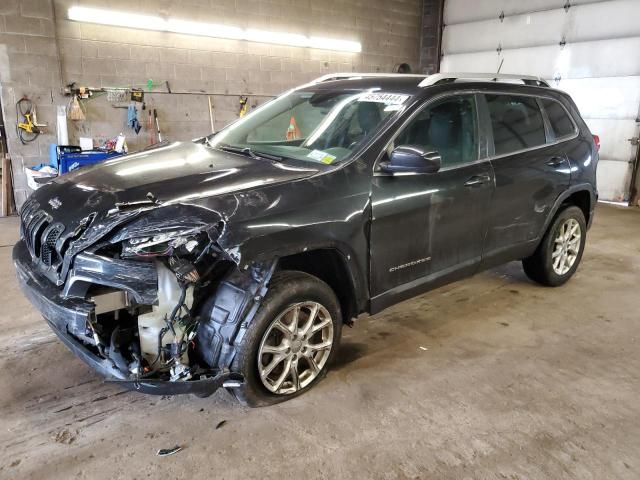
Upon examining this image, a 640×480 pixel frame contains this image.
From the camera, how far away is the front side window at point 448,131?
2869 mm

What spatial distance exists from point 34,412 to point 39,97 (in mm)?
5528

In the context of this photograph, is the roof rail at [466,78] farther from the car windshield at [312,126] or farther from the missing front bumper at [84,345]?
the missing front bumper at [84,345]

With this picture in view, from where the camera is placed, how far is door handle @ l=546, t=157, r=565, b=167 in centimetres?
369

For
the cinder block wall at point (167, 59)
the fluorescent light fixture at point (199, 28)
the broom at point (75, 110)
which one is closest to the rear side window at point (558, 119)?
the cinder block wall at point (167, 59)

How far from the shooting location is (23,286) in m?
2.45

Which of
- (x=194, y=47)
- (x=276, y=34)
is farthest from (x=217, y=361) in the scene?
(x=276, y=34)

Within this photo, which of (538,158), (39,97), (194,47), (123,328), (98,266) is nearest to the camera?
(98,266)

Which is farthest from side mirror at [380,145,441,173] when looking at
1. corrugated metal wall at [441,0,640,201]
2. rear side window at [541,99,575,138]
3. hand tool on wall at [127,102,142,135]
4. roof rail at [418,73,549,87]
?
corrugated metal wall at [441,0,640,201]

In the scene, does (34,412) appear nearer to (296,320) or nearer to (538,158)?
(296,320)

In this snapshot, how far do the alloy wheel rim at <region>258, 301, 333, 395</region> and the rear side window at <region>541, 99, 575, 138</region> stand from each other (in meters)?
2.52

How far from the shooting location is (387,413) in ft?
8.18

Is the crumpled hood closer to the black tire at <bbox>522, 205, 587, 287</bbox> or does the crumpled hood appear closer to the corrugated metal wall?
the black tire at <bbox>522, 205, 587, 287</bbox>

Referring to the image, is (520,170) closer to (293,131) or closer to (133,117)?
(293,131)

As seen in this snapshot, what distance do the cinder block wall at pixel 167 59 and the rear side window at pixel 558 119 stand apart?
5.54 m
